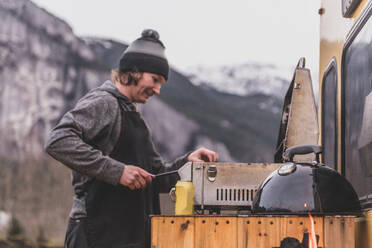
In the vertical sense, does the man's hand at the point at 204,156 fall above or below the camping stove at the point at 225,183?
above

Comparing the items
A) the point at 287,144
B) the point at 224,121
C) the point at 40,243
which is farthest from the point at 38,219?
the point at 287,144

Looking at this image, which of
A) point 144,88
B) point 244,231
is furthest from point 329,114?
point 244,231

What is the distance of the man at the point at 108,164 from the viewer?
3.38 metres

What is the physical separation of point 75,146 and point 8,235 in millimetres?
7878

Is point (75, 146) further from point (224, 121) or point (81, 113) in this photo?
point (224, 121)

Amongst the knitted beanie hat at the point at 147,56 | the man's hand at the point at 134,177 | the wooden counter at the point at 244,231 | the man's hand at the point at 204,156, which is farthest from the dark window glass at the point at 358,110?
the knitted beanie hat at the point at 147,56

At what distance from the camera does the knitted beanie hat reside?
3.94 meters

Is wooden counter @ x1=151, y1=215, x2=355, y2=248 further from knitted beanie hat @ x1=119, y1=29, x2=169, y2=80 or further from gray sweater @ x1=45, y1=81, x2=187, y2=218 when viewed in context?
knitted beanie hat @ x1=119, y1=29, x2=169, y2=80

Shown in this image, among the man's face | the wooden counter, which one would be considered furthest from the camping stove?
the man's face

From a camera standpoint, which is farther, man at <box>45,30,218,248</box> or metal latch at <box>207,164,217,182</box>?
man at <box>45,30,218,248</box>

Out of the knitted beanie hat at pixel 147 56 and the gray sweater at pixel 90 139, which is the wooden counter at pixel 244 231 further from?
the knitted beanie hat at pixel 147 56

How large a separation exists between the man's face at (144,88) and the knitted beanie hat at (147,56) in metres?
0.04

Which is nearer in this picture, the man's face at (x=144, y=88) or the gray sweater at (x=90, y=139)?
the gray sweater at (x=90, y=139)

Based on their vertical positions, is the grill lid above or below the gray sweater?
below
